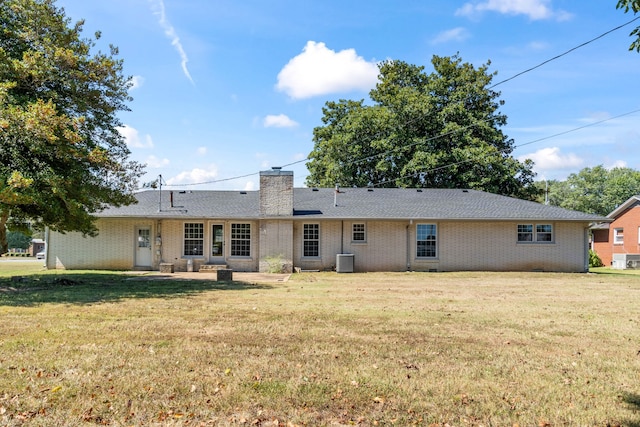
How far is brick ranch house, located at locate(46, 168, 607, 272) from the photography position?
72.4 ft

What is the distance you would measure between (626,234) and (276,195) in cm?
2558

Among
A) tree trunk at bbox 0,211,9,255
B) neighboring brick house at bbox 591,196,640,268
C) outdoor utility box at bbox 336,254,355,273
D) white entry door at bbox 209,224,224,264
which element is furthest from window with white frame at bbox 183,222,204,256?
neighboring brick house at bbox 591,196,640,268

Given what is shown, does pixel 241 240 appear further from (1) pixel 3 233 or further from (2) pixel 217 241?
(1) pixel 3 233

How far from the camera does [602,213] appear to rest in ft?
229

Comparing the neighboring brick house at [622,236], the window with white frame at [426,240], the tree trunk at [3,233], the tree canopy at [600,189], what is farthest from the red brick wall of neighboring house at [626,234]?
the tree canopy at [600,189]

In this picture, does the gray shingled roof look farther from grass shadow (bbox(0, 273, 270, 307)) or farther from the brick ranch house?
grass shadow (bbox(0, 273, 270, 307))

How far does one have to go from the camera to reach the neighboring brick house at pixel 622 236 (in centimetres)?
3134

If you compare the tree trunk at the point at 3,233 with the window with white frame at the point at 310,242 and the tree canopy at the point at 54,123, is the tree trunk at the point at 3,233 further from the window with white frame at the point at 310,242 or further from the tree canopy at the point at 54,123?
the window with white frame at the point at 310,242

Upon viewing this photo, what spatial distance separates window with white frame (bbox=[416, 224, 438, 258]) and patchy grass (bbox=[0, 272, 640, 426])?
34.7ft

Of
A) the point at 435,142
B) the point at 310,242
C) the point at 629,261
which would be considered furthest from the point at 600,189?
the point at 310,242

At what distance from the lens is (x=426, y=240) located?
22.8 meters

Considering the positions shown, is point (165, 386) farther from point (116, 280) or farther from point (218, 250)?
point (218, 250)

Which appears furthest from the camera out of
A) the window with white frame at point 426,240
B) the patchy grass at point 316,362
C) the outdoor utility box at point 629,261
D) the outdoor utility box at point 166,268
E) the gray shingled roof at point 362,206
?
the outdoor utility box at point 629,261

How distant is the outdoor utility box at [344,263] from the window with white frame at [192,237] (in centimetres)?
627
